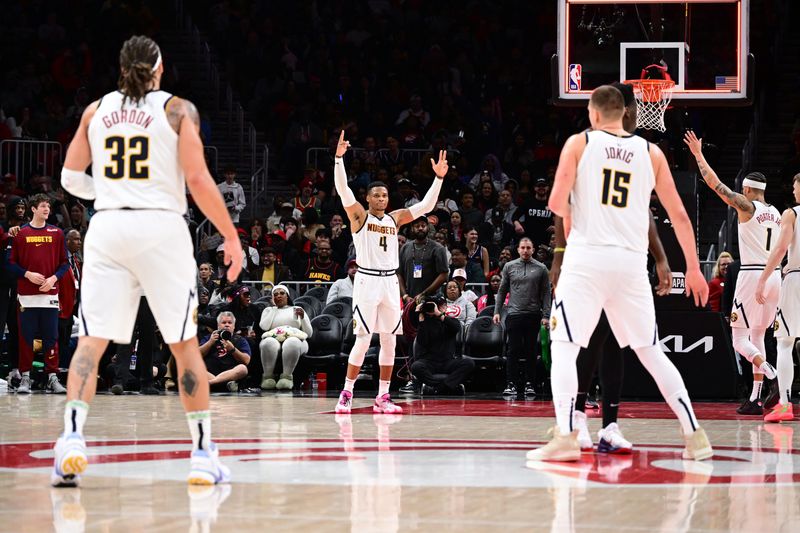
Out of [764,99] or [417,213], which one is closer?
[417,213]

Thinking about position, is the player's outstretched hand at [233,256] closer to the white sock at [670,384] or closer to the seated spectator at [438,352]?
the white sock at [670,384]

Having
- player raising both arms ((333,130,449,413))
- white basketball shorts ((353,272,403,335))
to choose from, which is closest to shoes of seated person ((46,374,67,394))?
player raising both arms ((333,130,449,413))

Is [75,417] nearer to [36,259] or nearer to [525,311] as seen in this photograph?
[36,259]

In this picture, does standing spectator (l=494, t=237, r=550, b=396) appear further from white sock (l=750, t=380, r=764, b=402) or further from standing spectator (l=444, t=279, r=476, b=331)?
white sock (l=750, t=380, r=764, b=402)

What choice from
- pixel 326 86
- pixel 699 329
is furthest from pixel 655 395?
pixel 326 86

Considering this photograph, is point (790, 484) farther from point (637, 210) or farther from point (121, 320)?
point (121, 320)

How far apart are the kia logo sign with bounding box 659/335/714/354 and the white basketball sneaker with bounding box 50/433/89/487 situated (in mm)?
8608

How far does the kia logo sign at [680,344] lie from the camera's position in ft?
43.7

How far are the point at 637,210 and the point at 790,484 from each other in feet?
6.02

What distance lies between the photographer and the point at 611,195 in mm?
7141

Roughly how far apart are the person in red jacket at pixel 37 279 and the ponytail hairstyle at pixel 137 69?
8.57 m

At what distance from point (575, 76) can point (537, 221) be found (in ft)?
14.6

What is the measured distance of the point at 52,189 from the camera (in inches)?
757

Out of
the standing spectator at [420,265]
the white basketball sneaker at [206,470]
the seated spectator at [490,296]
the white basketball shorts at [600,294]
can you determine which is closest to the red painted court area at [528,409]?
the standing spectator at [420,265]
